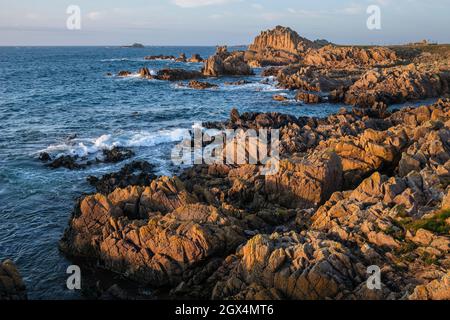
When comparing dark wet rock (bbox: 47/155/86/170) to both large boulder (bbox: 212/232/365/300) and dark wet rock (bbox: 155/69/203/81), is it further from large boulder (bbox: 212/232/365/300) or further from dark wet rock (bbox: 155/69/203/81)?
dark wet rock (bbox: 155/69/203/81)

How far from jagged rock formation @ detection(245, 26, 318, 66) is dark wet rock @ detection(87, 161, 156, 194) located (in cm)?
11693

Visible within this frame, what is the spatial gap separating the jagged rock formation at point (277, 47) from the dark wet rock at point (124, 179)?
116928 millimetres

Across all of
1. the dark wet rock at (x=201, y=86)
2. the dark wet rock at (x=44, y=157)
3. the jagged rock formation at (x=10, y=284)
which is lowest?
the jagged rock formation at (x=10, y=284)

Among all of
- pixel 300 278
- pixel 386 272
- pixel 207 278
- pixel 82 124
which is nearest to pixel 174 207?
pixel 207 278

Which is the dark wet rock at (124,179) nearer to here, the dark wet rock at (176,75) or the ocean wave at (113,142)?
the ocean wave at (113,142)

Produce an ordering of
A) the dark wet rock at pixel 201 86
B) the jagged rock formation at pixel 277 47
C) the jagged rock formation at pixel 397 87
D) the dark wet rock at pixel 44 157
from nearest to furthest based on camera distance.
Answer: the dark wet rock at pixel 44 157, the jagged rock formation at pixel 397 87, the dark wet rock at pixel 201 86, the jagged rock formation at pixel 277 47

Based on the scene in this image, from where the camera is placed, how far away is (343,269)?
1792cm

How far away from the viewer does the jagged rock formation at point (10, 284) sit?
18875mm

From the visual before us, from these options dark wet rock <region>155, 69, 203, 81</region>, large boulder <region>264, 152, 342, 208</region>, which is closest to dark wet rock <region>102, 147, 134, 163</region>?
large boulder <region>264, 152, 342, 208</region>

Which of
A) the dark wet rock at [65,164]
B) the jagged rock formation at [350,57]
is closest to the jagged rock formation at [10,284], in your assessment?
the dark wet rock at [65,164]

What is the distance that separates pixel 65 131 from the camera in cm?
5397

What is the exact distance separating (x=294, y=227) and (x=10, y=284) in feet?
48.1
